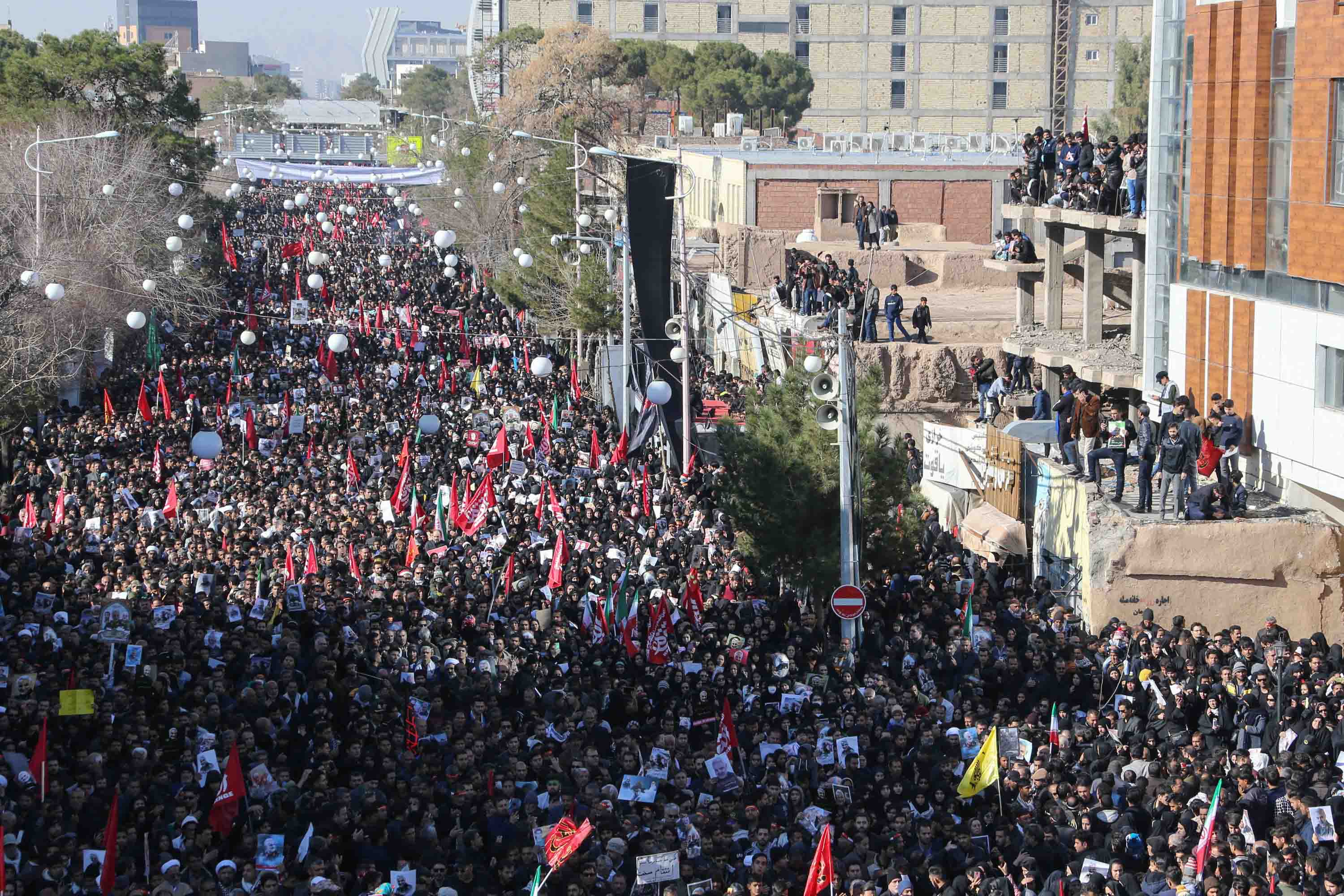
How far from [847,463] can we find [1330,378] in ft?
20.7

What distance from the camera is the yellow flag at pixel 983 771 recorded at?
13.1 metres

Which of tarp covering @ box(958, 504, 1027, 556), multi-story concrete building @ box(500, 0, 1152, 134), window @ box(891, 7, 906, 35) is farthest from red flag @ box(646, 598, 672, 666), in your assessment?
window @ box(891, 7, 906, 35)

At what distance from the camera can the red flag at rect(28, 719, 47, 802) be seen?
41.7 feet

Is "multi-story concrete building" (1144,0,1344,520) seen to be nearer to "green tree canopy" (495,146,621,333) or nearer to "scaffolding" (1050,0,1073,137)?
"green tree canopy" (495,146,621,333)

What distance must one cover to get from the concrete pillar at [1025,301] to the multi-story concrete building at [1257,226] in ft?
17.8

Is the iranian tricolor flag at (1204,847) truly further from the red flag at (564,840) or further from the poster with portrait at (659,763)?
the poster with portrait at (659,763)

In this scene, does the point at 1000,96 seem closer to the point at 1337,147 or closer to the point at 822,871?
the point at 1337,147

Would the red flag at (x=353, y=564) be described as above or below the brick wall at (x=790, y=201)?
below

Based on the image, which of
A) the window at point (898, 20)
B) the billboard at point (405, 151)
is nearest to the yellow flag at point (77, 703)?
the window at point (898, 20)

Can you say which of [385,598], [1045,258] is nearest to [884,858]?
[385,598]

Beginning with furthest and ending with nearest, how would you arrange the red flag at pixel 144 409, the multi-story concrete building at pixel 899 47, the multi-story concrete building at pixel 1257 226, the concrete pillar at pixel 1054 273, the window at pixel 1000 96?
the window at pixel 1000 96 < the multi-story concrete building at pixel 899 47 < the red flag at pixel 144 409 < the concrete pillar at pixel 1054 273 < the multi-story concrete building at pixel 1257 226

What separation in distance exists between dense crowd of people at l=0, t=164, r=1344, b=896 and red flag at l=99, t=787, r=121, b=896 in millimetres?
28

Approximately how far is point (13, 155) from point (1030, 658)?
31.7 metres

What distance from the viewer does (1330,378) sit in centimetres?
2016
